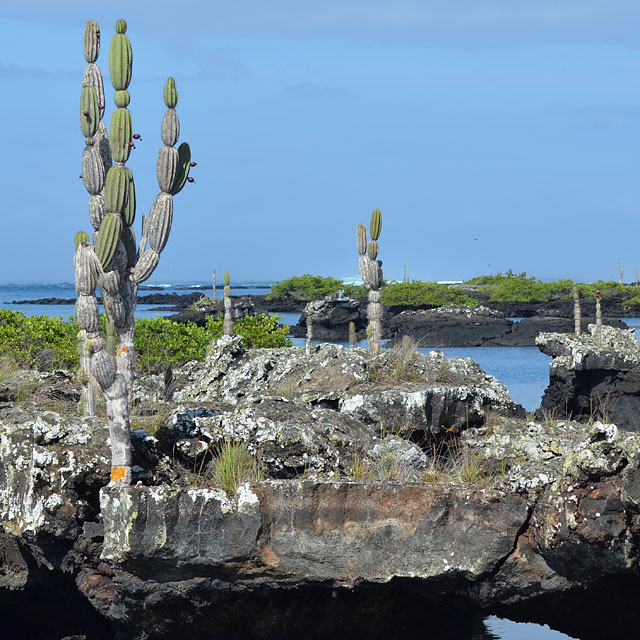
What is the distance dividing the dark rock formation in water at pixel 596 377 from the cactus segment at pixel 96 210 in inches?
783

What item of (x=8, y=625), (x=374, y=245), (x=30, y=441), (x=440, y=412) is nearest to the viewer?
(x=30, y=441)

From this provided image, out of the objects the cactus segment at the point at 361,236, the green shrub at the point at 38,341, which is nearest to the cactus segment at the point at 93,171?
the cactus segment at the point at 361,236

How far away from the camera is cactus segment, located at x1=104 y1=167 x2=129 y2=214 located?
9320 mm

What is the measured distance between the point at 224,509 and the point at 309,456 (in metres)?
1.48

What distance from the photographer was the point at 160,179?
10203 mm

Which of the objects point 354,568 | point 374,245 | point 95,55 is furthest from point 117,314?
point 374,245

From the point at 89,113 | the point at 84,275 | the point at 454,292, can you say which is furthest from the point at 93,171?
the point at 454,292

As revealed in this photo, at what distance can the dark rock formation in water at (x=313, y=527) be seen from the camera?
9.09m

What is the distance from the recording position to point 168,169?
1018 cm

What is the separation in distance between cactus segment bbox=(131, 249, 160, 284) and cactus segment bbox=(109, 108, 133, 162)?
99 cm

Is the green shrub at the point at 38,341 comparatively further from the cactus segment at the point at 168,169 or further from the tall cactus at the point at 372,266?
the cactus segment at the point at 168,169

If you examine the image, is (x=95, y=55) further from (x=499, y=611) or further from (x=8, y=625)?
(x=499, y=611)

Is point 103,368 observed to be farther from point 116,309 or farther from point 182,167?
point 182,167

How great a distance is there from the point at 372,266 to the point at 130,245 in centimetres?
1060
